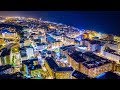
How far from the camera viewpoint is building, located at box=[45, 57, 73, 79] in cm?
345

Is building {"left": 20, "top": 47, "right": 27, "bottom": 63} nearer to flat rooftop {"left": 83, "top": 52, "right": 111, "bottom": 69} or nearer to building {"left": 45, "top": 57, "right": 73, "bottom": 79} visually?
building {"left": 45, "top": 57, "right": 73, "bottom": 79}

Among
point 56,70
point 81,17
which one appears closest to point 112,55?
point 81,17

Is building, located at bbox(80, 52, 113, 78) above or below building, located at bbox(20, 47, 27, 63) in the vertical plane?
below

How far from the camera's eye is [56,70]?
3471 millimetres

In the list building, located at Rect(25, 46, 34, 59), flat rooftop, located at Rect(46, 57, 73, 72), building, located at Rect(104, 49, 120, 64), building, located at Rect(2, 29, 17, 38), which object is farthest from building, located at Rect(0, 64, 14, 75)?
building, located at Rect(104, 49, 120, 64)

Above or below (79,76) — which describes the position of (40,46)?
above

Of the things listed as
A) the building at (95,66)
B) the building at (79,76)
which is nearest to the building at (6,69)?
the building at (79,76)

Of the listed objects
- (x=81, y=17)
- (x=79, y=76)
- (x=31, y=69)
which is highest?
(x=81, y=17)

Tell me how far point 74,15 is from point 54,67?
3.00ft

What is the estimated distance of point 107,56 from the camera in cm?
350

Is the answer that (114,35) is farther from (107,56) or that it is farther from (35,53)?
(35,53)

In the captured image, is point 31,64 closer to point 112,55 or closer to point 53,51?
point 53,51

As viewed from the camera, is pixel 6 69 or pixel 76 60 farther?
pixel 76 60
